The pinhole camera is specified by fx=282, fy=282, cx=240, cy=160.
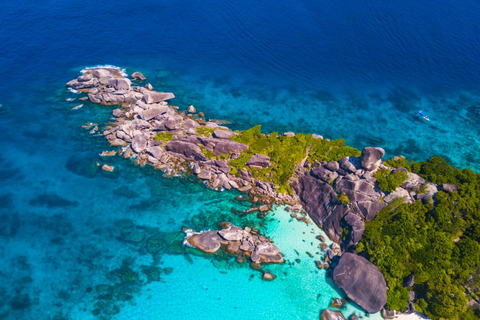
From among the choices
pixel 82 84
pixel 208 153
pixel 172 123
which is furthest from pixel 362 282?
pixel 82 84

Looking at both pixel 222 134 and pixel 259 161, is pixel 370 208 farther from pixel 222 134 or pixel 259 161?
pixel 222 134

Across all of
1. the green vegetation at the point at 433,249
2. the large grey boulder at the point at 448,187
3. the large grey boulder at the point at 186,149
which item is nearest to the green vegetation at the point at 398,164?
the large grey boulder at the point at 448,187

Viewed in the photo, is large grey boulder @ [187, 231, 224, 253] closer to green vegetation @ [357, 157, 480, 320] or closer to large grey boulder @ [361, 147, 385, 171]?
green vegetation @ [357, 157, 480, 320]

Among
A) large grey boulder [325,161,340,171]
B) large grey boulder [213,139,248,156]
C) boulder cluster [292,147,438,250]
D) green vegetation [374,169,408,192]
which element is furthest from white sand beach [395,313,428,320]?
large grey boulder [213,139,248,156]

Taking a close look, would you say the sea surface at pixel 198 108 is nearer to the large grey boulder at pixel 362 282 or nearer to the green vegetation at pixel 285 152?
the large grey boulder at pixel 362 282

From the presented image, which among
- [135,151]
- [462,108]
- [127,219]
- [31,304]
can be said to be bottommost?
[31,304]

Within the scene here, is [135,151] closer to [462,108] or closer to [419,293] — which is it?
[419,293]

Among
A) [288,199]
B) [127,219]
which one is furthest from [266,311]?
[127,219]
